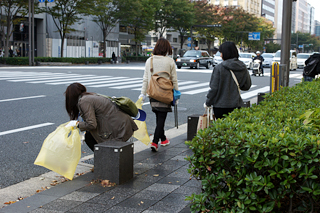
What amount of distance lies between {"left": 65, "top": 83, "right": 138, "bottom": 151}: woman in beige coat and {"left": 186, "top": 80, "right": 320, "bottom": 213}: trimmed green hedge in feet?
6.00

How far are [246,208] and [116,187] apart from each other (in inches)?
70.1

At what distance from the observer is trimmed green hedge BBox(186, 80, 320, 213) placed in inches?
89.9

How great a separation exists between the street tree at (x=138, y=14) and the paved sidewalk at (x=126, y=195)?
42282 mm

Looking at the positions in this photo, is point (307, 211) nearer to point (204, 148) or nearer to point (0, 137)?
point (204, 148)

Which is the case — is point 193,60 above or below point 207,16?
below

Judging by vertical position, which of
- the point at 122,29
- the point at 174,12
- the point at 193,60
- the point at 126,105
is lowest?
the point at 126,105

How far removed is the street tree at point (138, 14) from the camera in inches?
1769

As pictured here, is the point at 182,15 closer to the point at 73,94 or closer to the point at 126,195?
the point at 73,94

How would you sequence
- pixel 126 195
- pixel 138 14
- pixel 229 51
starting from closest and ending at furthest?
pixel 126 195 < pixel 229 51 < pixel 138 14

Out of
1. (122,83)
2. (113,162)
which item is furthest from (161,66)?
(122,83)

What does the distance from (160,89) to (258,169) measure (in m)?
2.98

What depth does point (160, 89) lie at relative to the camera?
17.2 feet

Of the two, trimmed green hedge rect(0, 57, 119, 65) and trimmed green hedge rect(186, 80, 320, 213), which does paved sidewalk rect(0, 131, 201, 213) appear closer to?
trimmed green hedge rect(186, 80, 320, 213)

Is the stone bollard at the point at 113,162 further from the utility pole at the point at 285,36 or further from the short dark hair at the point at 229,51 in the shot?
the utility pole at the point at 285,36
